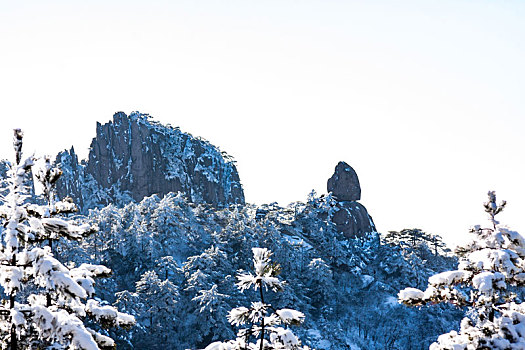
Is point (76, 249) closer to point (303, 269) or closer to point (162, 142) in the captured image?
point (303, 269)

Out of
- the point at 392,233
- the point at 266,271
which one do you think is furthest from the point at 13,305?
the point at 392,233

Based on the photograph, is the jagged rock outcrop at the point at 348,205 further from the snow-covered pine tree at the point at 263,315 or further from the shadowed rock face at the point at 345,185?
the snow-covered pine tree at the point at 263,315

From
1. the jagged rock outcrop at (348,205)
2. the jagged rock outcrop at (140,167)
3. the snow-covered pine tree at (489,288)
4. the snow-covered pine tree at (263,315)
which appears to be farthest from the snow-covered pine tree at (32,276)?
→ the jagged rock outcrop at (140,167)

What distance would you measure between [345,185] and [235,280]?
38.7 meters

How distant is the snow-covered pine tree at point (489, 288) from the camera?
10297 millimetres

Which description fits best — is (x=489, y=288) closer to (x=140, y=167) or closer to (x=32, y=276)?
(x=32, y=276)

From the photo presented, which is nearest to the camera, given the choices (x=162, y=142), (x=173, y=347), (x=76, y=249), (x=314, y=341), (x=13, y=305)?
(x=13, y=305)

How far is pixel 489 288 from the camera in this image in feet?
33.8

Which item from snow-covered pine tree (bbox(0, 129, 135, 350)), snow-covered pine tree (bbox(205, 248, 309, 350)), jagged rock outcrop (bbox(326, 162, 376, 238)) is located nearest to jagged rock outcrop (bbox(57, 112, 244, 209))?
jagged rock outcrop (bbox(326, 162, 376, 238))

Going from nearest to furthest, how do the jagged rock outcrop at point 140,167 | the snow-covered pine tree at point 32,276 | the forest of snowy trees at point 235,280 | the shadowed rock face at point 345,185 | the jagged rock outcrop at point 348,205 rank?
the snow-covered pine tree at point 32,276, the forest of snowy trees at point 235,280, the jagged rock outcrop at point 348,205, the shadowed rock face at point 345,185, the jagged rock outcrop at point 140,167

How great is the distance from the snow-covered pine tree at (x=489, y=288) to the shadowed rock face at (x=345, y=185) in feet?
268

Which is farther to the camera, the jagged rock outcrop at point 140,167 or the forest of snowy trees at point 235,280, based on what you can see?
the jagged rock outcrop at point 140,167

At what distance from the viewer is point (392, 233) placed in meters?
89.8

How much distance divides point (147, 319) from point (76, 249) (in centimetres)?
1297
